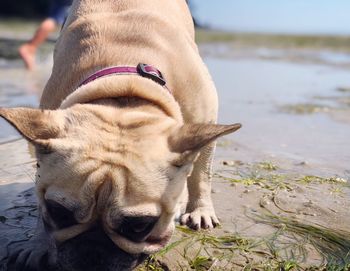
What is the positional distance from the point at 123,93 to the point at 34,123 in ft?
2.07

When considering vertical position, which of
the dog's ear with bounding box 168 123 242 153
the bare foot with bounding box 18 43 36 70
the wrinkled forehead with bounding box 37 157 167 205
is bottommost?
the bare foot with bounding box 18 43 36 70

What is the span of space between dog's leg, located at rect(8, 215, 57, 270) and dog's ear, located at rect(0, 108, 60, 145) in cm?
73

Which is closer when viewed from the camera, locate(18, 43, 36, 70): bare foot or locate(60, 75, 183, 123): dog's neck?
locate(60, 75, 183, 123): dog's neck

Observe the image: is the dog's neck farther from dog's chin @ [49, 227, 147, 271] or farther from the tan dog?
dog's chin @ [49, 227, 147, 271]

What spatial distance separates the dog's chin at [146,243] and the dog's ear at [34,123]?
676 mm

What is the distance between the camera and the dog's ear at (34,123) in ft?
9.87

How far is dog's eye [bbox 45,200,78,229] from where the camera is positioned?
298cm

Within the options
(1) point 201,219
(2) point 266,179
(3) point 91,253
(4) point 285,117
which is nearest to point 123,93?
(3) point 91,253

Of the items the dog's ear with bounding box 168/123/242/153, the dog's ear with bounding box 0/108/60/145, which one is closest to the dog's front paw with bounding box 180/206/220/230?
the dog's ear with bounding box 168/123/242/153

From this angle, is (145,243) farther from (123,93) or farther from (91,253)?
(123,93)

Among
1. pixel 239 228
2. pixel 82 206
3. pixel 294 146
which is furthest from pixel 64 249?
pixel 294 146

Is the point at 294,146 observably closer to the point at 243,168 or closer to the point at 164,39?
the point at 243,168

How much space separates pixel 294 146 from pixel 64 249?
164 inches

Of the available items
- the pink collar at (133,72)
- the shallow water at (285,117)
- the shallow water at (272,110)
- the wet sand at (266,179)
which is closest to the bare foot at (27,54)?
the shallow water at (272,110)
